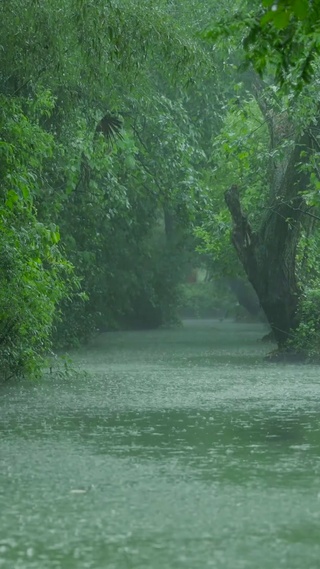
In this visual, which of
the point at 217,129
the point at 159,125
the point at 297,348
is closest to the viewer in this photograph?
the point at 297,348

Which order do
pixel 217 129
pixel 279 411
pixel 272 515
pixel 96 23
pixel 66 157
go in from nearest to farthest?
pixel 272 515 < pixel 279 411 < pixel 96 23 < pixel 66 157 < pixel 217 129

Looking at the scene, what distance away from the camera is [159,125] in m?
23.6

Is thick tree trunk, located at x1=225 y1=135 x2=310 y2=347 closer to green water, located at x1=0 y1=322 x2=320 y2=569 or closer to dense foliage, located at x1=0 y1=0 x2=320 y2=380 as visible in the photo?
dense foliage, located at x1=0 y1=0 x2=320 y2=380

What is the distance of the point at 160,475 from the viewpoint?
7727 millimetres

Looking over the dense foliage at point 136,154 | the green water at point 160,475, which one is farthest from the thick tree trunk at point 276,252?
the green water at point 160,475

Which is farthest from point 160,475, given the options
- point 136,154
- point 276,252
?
point 136,154

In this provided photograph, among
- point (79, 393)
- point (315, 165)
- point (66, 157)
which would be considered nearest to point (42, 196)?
point (66, 157)

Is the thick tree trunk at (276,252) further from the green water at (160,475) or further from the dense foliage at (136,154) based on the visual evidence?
the green water at (160,475)

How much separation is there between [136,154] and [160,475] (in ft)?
54.2

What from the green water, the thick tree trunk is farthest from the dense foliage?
the green water

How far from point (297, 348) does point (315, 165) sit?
3174 millimetres

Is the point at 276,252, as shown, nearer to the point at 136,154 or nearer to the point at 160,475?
the point at 136,154

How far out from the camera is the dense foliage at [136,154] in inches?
512

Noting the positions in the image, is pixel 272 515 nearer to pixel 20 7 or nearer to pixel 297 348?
pixel 20 7
